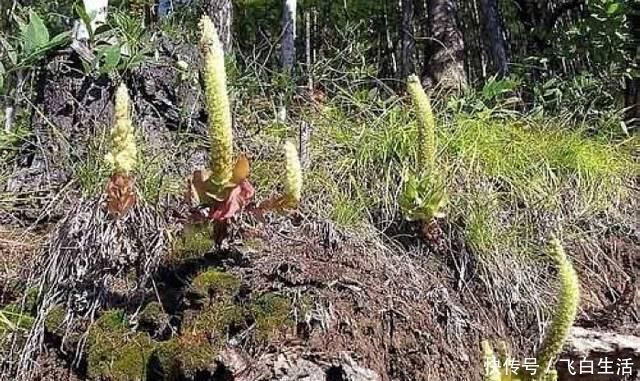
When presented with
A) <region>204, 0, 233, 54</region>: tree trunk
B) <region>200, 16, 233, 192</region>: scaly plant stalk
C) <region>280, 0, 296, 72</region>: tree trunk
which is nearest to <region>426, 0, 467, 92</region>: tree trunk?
<region>280, 0, 296, 72</region>: tree trunk

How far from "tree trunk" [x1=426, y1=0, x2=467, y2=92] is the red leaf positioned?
7.95ft

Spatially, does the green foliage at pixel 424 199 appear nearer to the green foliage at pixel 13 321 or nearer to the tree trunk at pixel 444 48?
the green foliage at pixel 13 321

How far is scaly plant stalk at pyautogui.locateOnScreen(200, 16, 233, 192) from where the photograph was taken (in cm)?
190

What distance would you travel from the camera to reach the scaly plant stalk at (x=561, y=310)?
72.0 inches

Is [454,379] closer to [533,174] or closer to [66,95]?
[533,174]

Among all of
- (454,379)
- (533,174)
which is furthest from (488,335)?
(533,174)

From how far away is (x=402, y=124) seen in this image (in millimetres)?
2947

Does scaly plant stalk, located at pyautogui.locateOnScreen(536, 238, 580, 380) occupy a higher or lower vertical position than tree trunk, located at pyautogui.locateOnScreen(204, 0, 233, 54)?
lower

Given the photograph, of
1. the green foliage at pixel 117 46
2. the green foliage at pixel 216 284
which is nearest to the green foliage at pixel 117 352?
the green foliage at pixel 216 284

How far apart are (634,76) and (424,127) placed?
198 centimetres

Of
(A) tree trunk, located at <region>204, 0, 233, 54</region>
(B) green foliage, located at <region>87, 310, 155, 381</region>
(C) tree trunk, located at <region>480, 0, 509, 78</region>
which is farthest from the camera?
(C) tree trunk, located at <region>480, 0, 509, 78</region>

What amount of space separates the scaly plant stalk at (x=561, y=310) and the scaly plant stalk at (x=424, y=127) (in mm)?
686

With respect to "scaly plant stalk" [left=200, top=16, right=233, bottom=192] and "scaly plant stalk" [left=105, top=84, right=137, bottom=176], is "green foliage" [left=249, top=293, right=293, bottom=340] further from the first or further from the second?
"scaly plant stalk" [left=105, top=84, right=137, bottom=176]

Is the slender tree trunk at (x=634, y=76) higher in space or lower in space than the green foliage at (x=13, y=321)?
higher
